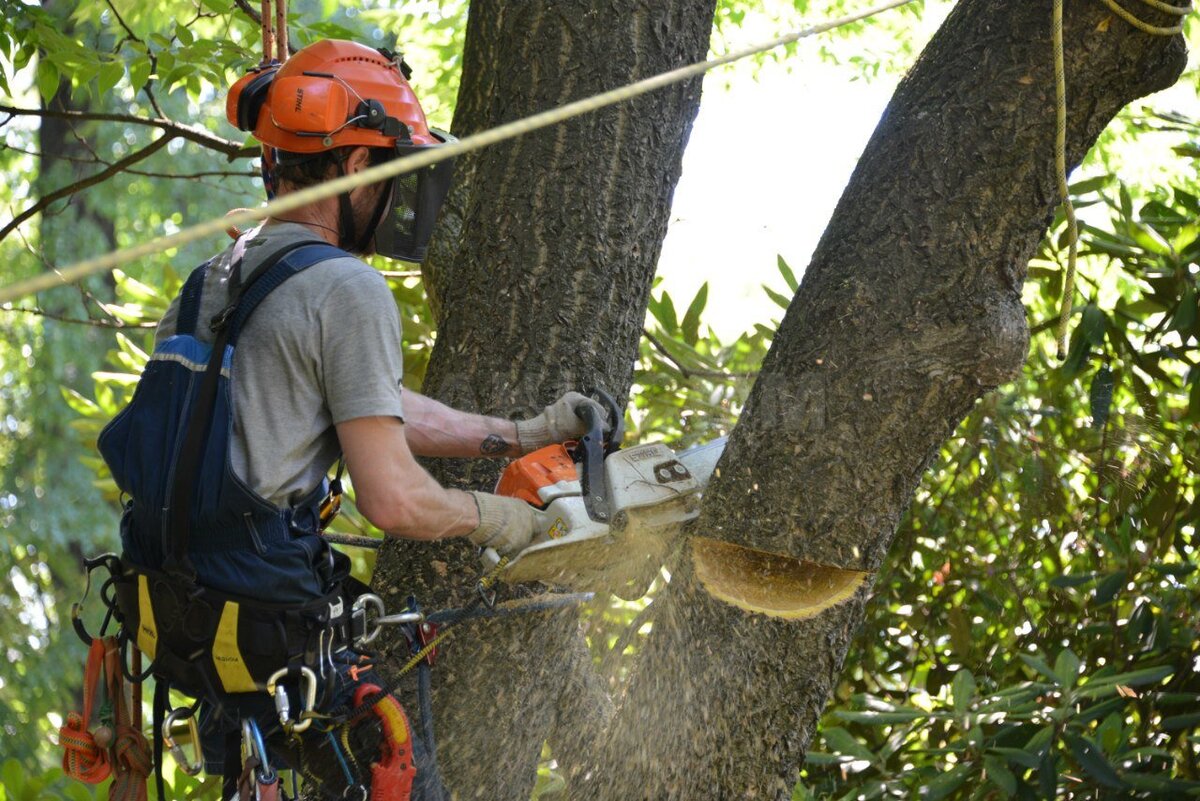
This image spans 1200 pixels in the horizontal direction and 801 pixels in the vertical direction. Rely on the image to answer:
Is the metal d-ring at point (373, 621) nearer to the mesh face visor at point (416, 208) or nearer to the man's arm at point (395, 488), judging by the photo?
the man's arm at point (395, 488)

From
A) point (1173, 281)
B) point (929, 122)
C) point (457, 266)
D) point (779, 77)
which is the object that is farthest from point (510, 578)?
point (779, 77)

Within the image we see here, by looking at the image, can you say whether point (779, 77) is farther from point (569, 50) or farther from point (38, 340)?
point (38, 340)

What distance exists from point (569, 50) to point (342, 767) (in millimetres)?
1625

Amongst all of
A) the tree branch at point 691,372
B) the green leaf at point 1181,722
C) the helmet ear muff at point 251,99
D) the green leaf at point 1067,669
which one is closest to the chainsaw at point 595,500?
the helmet ear muff at point 251,99

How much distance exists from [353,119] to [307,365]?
51cm

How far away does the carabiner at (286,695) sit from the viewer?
1.96 m

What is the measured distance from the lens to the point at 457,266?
261 centimetres

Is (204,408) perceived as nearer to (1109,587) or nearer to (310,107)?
(310,107)

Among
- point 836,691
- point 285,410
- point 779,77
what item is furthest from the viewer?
point 779,77

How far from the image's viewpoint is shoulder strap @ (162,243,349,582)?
1900 mm

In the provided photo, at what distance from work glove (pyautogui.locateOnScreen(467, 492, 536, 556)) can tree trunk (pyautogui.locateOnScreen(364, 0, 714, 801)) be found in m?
0.31

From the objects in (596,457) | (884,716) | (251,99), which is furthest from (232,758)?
(884,716)

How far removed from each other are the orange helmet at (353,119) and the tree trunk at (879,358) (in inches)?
32.4

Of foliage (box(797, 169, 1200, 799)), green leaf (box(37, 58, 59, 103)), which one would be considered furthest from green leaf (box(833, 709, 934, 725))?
green leaf (box(37, 58, 59, 103))
